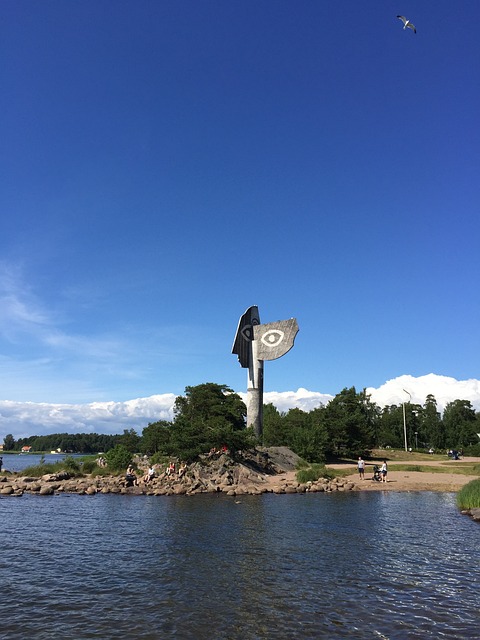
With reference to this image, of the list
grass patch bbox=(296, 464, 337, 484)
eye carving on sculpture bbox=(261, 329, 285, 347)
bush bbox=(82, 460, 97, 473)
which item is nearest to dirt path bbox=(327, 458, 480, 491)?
grass patch bbox=(296, 464, 337, 484)

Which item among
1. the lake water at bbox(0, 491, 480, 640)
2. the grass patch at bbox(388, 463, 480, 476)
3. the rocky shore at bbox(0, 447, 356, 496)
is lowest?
the lake water at bbox(0, 491, 480, 640)

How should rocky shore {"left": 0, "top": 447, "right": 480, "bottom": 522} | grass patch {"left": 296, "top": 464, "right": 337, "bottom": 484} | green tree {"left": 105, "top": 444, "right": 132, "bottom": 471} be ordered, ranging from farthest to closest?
1. green tree {"left": 105, "top": 444, "right": 132, "bottom": 471}
2. grass patch {"left": 296, "top": 464, "right": 337, "bottom": 484}
3. rocky shore {"left": 0, "top": 447, "right": 480, "bottom": 522}

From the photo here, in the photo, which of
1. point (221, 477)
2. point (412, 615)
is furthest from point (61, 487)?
point (412, 615)

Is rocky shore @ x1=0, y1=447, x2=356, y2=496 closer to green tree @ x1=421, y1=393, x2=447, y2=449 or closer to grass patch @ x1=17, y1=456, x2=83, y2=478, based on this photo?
grass patch @ x1=17, y1=456, x2=83, y2=478

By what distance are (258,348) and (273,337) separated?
2.55m

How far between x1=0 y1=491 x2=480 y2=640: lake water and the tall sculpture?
32.2m

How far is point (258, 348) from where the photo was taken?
62531 millimetres

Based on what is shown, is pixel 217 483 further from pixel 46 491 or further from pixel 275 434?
pixel 275 434

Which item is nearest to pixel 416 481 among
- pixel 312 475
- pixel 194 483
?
pixel 312 475

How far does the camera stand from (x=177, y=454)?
45.8 metres

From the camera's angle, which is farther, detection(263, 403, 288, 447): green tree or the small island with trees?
detection(263, 403, 288, 447): green tree

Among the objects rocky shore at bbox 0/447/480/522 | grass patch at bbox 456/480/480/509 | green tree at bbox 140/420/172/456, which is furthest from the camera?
green tree at bbox 140/420/172/456

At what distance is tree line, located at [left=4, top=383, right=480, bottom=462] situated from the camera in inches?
1829

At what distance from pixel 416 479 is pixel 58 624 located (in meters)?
41.1
